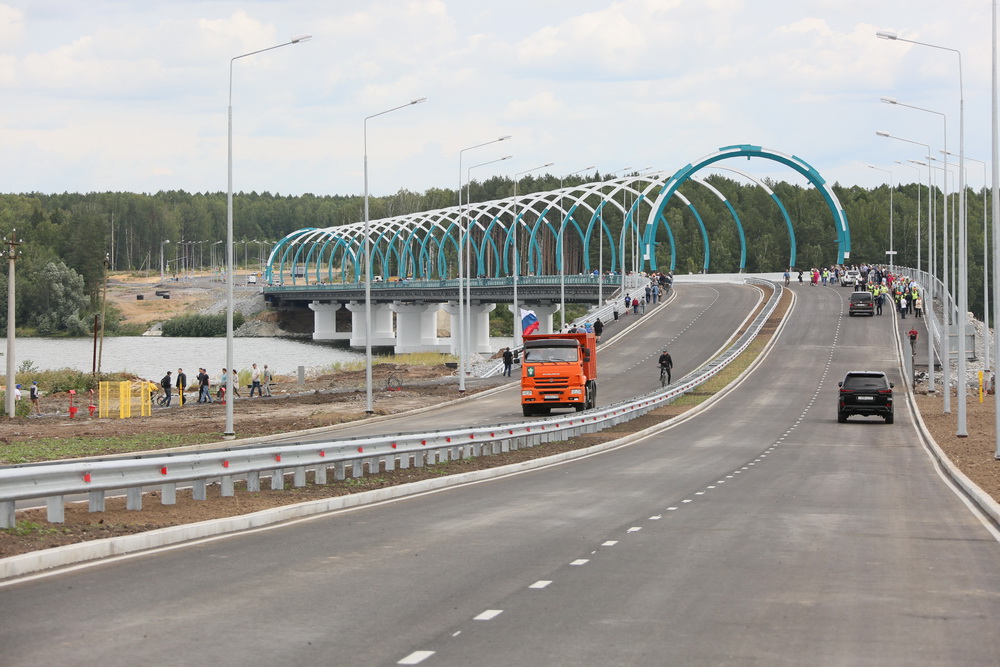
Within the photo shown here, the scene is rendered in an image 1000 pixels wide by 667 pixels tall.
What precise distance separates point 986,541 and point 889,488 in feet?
25.4

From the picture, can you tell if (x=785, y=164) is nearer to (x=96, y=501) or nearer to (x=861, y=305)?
(x=861, y=305)

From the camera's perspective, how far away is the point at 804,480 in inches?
947

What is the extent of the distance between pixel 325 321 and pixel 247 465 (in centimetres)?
14389

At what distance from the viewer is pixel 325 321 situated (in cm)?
16100

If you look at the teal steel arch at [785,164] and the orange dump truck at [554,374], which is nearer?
the orange dump truck at [554,374]

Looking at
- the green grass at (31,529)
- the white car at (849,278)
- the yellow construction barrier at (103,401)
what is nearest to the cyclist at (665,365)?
the yellow construction barrier at (103,401)

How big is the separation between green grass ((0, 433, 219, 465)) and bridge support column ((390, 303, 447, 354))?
342 feet

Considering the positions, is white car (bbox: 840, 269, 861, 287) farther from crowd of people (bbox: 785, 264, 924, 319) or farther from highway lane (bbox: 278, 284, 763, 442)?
highway lane (bbox: 278, 284, 763, 442)

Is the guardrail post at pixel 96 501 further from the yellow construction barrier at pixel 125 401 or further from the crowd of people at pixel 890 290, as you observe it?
the crowd of people at pixel 890 290

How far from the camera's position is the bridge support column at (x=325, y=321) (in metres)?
159

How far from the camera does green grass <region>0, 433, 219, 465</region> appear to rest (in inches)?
1031

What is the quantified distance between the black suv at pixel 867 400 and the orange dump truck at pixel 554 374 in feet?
29.5

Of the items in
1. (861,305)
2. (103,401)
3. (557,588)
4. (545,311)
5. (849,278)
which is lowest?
(103,401)

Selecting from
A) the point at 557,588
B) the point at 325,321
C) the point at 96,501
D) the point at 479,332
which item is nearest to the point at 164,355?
the point at 479,332
